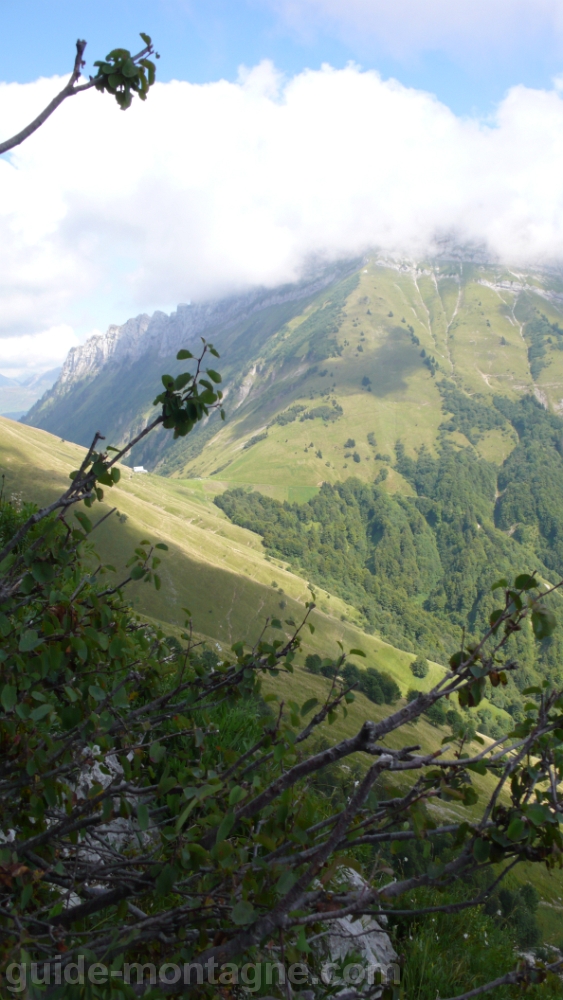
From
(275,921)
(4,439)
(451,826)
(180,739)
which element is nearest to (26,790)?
(275,921)

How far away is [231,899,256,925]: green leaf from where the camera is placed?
2.30 metres

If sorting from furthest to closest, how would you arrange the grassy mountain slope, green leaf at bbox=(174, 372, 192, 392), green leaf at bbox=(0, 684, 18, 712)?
1. the grassy mountain slope
2. green leaf at bbox=(174, 372, 192, 392)
3. green leaf at bbox=(0, 684, 18, 712)

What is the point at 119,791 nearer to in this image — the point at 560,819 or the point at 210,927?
the point at 210,927

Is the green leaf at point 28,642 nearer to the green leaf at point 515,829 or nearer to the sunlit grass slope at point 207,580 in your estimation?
the green leaf at point 515,829

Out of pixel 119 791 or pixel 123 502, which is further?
pixel 123 502

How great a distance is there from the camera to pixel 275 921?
2.50 meters

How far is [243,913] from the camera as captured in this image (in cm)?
232

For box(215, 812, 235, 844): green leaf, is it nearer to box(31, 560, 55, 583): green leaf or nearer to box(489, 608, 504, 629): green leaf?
box(489, 608, 504, 629): green leaf

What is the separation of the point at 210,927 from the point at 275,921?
0.64m

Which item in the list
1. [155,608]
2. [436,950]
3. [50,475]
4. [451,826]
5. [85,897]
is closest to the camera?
[451,826]

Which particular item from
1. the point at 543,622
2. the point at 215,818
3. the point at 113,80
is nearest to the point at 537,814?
the point at 543,622

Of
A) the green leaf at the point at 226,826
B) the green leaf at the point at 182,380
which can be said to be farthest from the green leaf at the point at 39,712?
the green leaf at the point at 182,380

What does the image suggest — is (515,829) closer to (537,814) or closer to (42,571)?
(537,814)

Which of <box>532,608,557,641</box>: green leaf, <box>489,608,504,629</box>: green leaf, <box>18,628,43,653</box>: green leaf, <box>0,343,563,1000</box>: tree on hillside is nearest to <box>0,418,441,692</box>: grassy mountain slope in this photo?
<box>0,343,563,1000</box>: tree on hillside
